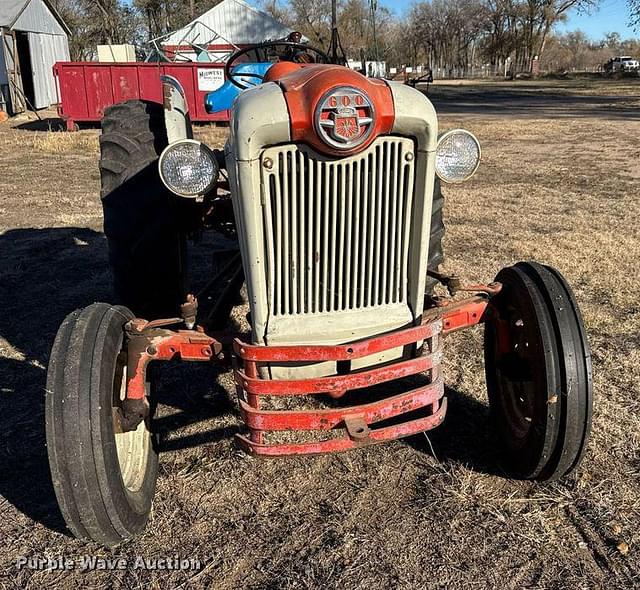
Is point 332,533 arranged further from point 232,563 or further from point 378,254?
point 378,254

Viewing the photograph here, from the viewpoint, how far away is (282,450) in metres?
2.41

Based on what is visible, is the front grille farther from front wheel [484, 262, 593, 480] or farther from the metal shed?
the metal shed

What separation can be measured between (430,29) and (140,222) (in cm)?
7662

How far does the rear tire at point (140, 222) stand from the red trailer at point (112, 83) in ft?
38.9

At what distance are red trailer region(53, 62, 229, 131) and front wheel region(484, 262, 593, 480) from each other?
13240 millimetres

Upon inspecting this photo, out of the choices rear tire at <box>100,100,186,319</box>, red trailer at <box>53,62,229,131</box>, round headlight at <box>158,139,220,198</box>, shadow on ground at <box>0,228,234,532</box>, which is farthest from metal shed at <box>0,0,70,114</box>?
round headlight at <box>158,139,220,198</box>

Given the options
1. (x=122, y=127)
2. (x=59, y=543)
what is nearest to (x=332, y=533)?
(x=59, y=543)

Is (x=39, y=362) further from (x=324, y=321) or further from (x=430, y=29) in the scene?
(x=430, y=29)

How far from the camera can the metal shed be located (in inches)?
836

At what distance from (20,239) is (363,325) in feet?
17.0

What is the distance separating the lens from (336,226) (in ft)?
7.84

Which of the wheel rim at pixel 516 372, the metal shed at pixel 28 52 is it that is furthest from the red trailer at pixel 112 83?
the wheel rim at pixel 516 372

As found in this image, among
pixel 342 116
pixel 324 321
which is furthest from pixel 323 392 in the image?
pixel 342 116

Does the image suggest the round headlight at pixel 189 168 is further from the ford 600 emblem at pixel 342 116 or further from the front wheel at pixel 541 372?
the front wheel at pixel 541 372
